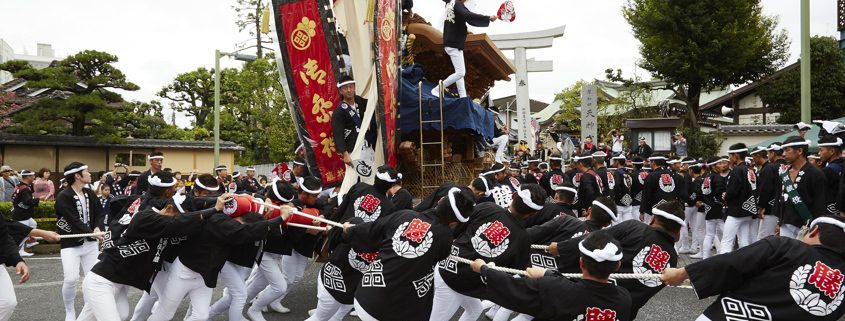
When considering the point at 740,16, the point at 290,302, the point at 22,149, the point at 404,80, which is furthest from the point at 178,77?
the point at 740,16

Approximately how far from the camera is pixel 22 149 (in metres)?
22.6

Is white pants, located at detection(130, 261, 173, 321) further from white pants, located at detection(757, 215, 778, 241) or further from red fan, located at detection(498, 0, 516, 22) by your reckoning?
white pants, located at detection(757, 215, 778, 241)

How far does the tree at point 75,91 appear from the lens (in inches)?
813

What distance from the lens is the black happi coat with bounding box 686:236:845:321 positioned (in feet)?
11.3

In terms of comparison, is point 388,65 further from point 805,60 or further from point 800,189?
point 805,60

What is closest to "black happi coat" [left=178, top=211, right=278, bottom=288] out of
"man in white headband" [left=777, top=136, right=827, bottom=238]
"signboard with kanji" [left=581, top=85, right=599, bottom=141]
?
"man in white headband" [left=777, top=136, right=827, bottom=238]

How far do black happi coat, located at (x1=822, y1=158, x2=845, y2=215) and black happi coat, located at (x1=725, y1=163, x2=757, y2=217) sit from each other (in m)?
1.59

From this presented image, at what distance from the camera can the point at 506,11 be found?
Answer: 1034 cm

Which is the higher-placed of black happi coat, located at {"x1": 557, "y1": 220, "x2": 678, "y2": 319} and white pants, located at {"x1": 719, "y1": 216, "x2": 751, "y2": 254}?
black happi coat, located at {"x1": 557, "y1": 220, "x2": 678, "y2": 319}

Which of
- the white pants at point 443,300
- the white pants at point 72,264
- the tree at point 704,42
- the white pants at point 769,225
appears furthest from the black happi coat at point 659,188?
the tree at point 704,42

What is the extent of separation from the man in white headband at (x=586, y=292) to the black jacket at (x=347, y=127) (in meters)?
4.83

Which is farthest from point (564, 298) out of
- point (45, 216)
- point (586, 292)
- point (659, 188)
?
point (45, 216)

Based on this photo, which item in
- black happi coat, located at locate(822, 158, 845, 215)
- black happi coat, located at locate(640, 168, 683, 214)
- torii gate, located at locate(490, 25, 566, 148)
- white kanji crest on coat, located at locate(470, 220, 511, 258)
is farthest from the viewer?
torii gate, located at locate(490, 25, 566, 148)

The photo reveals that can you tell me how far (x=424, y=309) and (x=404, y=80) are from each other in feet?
→ 20.8
